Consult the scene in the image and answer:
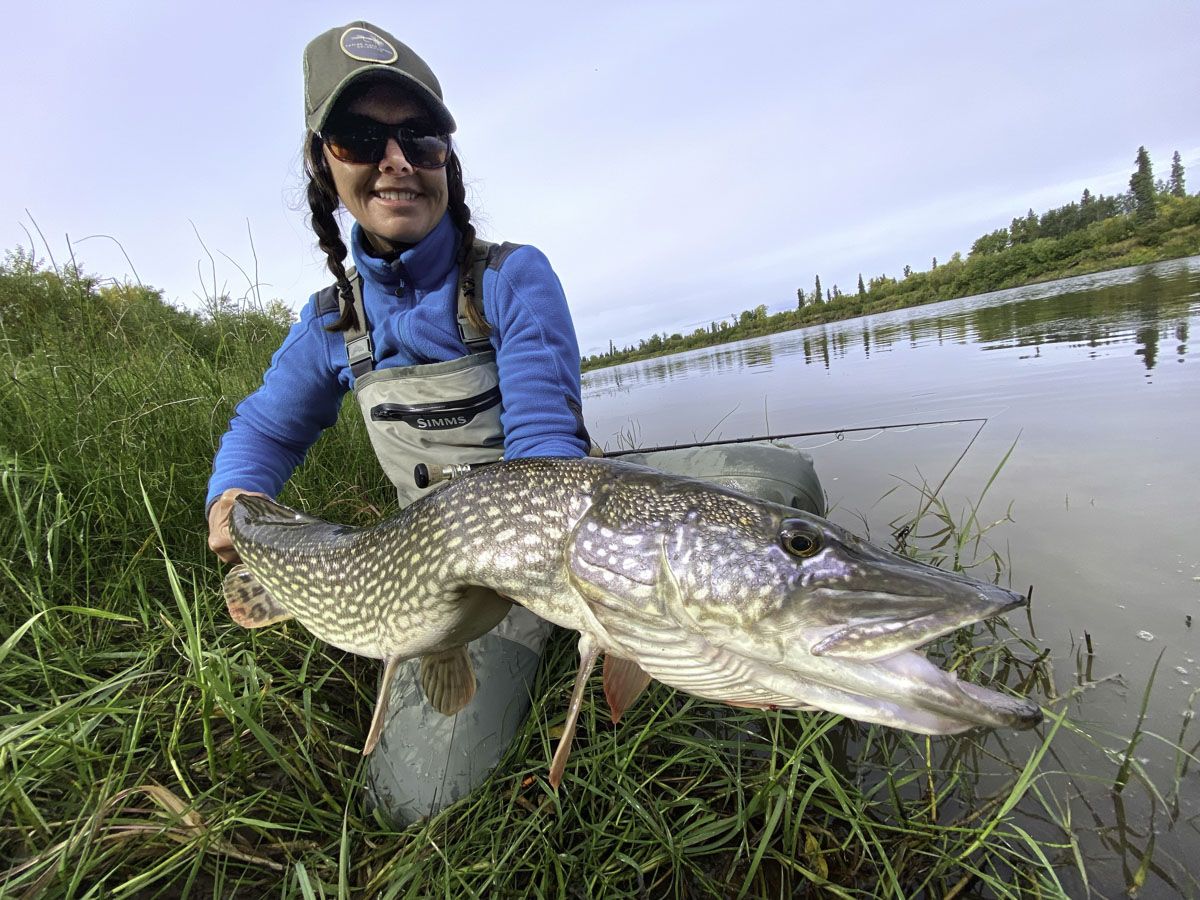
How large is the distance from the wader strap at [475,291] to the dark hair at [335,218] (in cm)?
1

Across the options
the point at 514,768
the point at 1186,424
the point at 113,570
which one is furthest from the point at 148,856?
the point at 1186,424

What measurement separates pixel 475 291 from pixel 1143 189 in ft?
205

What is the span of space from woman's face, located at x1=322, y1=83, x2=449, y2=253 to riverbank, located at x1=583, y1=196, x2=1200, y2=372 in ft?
116

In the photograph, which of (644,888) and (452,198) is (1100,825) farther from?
(452,198)

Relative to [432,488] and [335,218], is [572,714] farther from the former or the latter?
[335,218]

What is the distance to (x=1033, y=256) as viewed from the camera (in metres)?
35.4

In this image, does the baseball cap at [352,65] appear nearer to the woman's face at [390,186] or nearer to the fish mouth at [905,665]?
the woman's face at [390,186]

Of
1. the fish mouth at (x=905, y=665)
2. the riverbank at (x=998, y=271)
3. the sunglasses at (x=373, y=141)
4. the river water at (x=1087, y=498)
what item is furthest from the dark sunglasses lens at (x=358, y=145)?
the riverbank at (x=998, y=271)

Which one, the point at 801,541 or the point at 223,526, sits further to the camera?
the point at 223,526

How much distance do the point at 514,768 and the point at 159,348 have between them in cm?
309

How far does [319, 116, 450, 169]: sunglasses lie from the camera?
72.4 inches

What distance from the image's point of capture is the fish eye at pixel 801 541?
0.92 m

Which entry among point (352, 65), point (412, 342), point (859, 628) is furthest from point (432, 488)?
point (352, 65)

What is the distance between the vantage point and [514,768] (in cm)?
154
